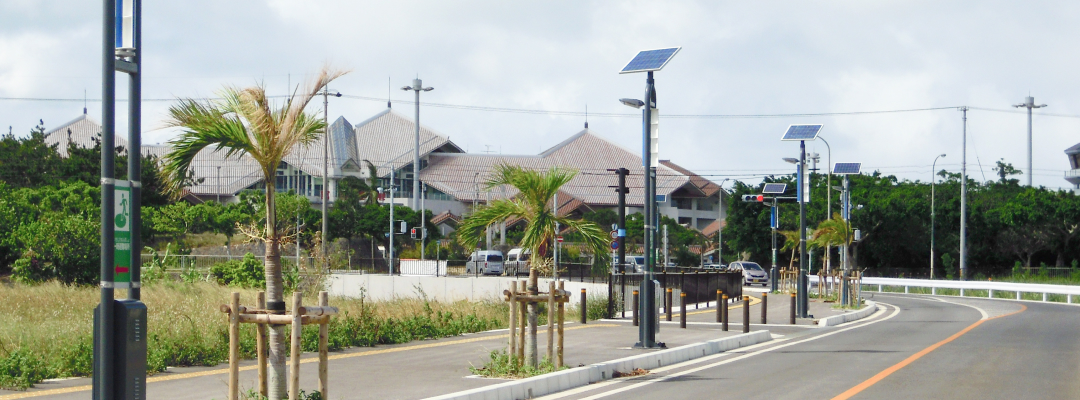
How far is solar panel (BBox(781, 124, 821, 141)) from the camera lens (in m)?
27.7

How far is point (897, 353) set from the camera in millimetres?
16594

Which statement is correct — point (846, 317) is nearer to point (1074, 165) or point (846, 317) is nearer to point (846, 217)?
point (846, 217)

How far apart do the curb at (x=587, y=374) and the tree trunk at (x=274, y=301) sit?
6.64ft

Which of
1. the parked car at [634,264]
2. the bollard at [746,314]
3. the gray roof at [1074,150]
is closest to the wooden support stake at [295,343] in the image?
the bollard at [746,314]

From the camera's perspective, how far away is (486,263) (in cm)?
5834

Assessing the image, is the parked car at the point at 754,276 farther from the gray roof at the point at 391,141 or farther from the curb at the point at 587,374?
the gray roof at the point at 391,141

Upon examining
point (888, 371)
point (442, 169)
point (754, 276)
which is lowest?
point (754, 276)

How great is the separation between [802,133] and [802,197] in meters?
2.13

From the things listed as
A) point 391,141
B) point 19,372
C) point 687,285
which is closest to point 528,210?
point 19,372

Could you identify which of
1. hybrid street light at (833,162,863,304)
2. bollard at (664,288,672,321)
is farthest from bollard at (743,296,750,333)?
hybrid street light at (833,162,863,304)

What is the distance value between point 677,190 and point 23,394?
94372mm

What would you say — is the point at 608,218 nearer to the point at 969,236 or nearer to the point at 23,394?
the point at 969,236

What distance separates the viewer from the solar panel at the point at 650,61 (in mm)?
16500

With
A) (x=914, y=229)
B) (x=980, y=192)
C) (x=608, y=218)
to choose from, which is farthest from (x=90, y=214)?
(x=980, y=192)
